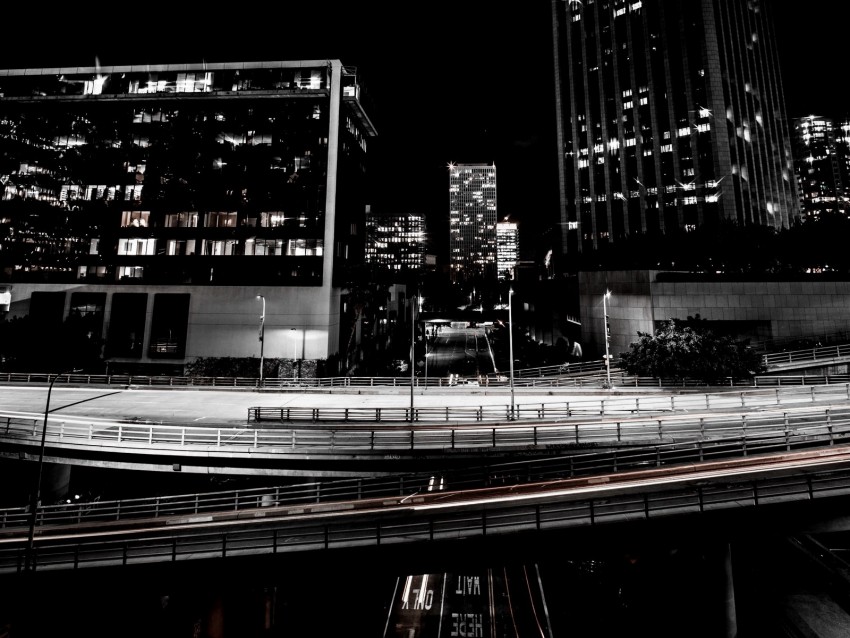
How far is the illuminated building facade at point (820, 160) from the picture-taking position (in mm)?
190125

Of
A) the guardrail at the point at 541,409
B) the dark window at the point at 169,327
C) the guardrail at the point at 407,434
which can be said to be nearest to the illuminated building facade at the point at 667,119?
the guardrail at the point at 541,409

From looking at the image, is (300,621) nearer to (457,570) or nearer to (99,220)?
(457,570)

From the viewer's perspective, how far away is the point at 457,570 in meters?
13.3

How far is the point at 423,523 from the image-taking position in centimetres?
1429

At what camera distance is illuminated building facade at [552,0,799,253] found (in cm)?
9675

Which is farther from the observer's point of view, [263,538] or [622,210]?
[622,210]

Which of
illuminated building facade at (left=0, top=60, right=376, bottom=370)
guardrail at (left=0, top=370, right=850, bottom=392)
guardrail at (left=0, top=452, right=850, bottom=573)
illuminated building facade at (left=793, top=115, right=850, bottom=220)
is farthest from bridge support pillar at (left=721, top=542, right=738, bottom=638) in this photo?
illuminated building facade at (left=793, top=115, right=850, bottom=220)

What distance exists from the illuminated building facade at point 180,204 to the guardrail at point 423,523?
116 feet

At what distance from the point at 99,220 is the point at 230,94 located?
23788 millimetres

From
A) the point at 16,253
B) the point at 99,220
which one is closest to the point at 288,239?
the point at 99,220

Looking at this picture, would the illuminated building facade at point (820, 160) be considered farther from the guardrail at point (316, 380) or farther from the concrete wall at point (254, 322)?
the concrete wall at point (254, 322)

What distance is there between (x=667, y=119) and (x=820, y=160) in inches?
6086

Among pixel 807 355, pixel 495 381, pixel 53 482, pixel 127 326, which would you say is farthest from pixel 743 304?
pixel 127 326

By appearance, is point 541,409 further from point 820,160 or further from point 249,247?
point 820,160
